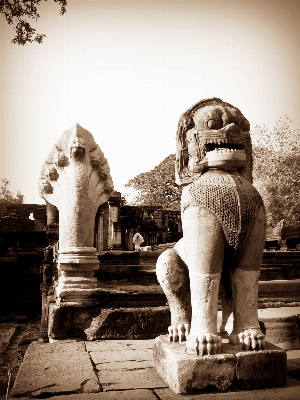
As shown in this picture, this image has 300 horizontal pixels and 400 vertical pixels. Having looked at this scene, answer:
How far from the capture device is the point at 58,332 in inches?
165

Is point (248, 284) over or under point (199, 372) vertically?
over

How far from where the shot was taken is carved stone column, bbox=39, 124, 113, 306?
4.89m

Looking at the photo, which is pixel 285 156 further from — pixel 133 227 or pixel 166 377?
pixel 166 377

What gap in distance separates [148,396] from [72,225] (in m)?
2.90

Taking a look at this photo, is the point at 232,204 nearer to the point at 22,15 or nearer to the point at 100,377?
the point at 100,377

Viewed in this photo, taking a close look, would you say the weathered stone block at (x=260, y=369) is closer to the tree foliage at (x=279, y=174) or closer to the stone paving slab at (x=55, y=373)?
the stone paving slab at (x=55, y=373)

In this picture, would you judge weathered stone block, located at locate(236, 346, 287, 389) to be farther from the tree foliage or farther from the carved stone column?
the tree foliage

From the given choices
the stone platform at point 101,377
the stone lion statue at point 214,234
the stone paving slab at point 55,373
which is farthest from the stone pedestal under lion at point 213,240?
the stone paving slab at point 55,373

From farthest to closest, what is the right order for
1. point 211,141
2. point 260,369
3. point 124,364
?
point 124,364, point 211,141, point 260,369

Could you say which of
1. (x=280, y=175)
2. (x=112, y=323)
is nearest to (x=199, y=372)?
(x=112, y=323)

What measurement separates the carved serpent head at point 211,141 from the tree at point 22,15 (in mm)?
2180

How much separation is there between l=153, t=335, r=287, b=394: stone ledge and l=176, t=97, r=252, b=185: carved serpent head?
41.7 inches

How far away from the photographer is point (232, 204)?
2570 mm

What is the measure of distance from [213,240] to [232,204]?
242 millimetres
